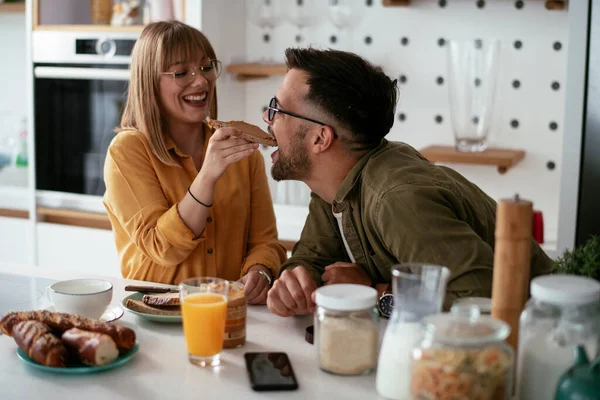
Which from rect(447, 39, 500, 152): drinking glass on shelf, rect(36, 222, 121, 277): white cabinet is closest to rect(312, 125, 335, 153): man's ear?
rect(447, 39, 500, 152): drinking glass on shelf

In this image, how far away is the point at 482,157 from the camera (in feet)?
9.90

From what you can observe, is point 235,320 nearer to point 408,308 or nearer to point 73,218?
point 408,308

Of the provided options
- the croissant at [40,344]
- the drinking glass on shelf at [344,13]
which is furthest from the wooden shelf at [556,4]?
the croissant at [40,344]

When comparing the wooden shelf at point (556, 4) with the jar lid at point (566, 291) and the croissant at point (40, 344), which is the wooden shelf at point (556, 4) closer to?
the jar lid at point (566, 291)

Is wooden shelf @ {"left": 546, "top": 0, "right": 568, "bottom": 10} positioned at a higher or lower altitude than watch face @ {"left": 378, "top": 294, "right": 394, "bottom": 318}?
higher

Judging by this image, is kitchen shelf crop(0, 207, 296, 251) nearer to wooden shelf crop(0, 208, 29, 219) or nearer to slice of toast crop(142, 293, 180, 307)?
wooden shelf crop(0, 208, 29, 219)

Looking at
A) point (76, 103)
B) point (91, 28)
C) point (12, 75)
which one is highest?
point (91, 28)

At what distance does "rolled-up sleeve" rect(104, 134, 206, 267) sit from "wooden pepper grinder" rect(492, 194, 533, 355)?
103cm

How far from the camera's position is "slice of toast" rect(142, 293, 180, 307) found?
169cm

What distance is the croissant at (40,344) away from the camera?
1393mm

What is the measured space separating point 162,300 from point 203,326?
30 centimetres

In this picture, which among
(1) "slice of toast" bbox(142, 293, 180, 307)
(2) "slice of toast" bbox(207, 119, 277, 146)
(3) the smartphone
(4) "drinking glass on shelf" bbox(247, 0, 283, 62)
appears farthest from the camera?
(4) "drinking glass on shelf" bbox(247, 0, 283, 62)

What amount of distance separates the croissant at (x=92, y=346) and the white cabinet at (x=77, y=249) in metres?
2.09

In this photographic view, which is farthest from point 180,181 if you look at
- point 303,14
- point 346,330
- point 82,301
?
point 303,14
